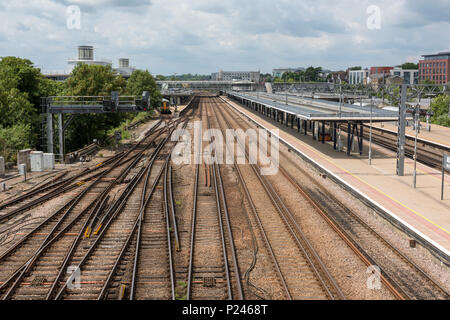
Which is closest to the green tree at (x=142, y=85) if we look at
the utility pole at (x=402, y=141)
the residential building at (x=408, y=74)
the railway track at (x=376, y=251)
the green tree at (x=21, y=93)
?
the green tree at (x=21, y=93)

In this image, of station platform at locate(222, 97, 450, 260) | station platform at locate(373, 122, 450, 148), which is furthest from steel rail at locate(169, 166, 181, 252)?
station platform at locate(373, 122, 450, 148)

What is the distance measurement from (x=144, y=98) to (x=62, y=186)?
12084mm

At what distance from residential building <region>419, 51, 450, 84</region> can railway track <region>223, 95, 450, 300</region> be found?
114041mm

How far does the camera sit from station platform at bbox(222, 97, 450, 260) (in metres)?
15.6

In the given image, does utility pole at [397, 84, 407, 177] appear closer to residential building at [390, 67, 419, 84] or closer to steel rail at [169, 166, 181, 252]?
steel rail at [169, 166, 181, 252]

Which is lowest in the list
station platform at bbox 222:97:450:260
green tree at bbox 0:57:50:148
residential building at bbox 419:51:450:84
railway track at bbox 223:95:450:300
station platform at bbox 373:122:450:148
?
railway track at bbox 223:95:450:300

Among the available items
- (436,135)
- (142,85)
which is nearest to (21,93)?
(436,135)

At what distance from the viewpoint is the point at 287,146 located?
3931 cm

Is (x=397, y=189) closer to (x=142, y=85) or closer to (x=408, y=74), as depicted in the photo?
(x=142, y=85)

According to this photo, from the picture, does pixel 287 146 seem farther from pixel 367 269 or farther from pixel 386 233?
pixel 367 269

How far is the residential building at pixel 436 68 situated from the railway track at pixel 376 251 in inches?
4490

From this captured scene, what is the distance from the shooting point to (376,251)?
14.5 m

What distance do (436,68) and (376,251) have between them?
417 ft
